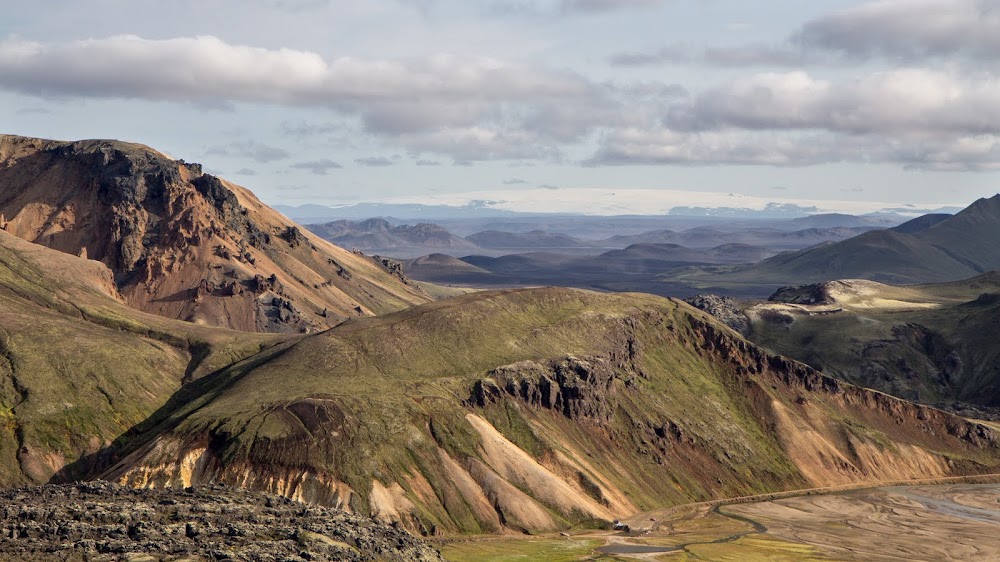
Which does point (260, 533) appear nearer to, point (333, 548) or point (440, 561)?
point (333, 548)

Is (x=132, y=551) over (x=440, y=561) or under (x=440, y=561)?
over

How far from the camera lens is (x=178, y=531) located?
169m

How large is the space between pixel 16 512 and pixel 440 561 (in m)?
68.0

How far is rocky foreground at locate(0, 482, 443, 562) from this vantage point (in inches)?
6166

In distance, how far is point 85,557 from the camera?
15238cm

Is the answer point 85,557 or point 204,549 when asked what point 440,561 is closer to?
point 204,549

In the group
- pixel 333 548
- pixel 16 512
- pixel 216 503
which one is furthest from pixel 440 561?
pixel 16 512

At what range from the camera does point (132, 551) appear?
156125 millimetres

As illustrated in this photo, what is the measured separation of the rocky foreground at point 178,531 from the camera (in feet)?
514

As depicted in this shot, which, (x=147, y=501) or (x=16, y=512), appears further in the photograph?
(x=147, y=501)

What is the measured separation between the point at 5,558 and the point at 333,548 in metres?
46.6

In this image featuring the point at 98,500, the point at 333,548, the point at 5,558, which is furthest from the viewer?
the point at 98,500

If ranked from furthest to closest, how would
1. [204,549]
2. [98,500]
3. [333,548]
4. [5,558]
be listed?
1. [98,500]
2. [333,548]
3. [204,549]
4. [5,558]

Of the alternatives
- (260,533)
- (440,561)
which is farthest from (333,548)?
(440,561)
